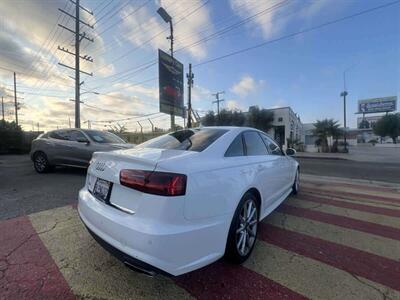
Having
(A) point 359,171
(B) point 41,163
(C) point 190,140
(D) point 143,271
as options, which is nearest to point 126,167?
(D) point 143,271

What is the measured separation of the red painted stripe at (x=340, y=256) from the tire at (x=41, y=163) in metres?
7.37

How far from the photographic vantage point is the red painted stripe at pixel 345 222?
3.58 m

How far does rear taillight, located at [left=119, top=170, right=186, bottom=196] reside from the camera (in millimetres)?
1960

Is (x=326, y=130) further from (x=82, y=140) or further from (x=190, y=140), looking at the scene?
(x=190, y=140)

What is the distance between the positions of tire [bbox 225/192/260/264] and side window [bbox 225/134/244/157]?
486 mm

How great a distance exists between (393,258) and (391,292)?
2.52ft

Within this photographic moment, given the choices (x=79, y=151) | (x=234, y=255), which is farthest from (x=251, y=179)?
(x=79, y=151)

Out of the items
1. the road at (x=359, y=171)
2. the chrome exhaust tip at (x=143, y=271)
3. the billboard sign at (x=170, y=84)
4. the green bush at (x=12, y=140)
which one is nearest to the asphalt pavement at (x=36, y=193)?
the chrome exhaust tip at (x=143, y=271)

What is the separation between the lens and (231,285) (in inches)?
90.4

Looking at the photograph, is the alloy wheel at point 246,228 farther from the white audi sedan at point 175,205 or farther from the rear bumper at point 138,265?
the rear bumper at point 138,265

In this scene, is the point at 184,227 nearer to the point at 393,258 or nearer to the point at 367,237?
the point at 393,258

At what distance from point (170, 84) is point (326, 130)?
61.6 feet

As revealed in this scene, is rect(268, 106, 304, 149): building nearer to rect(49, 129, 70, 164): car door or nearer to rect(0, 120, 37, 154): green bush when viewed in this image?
rect(0, 120, 37, 154): green bush

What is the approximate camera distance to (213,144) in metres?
2.74
